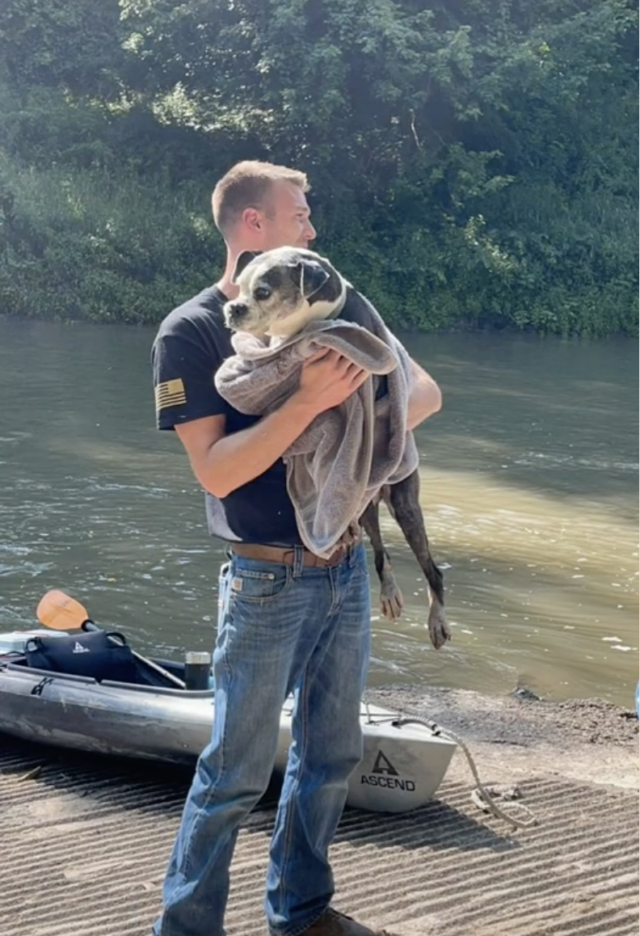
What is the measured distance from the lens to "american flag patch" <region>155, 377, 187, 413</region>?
257 centimetres

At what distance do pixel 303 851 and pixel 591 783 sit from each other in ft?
5.78

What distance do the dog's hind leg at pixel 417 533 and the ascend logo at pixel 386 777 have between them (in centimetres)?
88

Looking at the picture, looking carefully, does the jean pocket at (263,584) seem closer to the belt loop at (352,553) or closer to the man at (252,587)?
the man at (252,587)

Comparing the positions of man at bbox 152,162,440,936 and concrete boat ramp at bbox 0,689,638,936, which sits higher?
man at bbox 152,162,440,936

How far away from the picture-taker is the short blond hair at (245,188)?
263cm

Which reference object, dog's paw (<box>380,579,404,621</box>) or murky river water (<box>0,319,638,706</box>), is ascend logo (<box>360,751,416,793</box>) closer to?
dog's paw (<box>380,579,404,621</box>)

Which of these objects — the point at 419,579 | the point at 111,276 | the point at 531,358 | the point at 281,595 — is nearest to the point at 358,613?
the point at 281,595

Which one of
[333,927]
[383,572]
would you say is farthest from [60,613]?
[333,927]

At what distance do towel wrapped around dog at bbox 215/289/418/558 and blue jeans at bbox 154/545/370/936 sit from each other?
118mm

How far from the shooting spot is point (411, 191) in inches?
1080

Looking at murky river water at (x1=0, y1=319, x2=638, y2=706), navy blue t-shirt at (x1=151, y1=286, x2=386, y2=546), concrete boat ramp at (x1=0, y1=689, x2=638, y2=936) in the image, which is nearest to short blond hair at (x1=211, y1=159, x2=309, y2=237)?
navy blue t-shirt at (x1=151, y1=286, x2=386, y2=546)

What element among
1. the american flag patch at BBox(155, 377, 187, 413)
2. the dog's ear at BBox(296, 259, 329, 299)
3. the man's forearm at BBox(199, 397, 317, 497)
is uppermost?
the dog's ear at BBox(296, 259, 329, 299)

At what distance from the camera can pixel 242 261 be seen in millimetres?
2609

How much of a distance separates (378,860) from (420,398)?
149 cm
